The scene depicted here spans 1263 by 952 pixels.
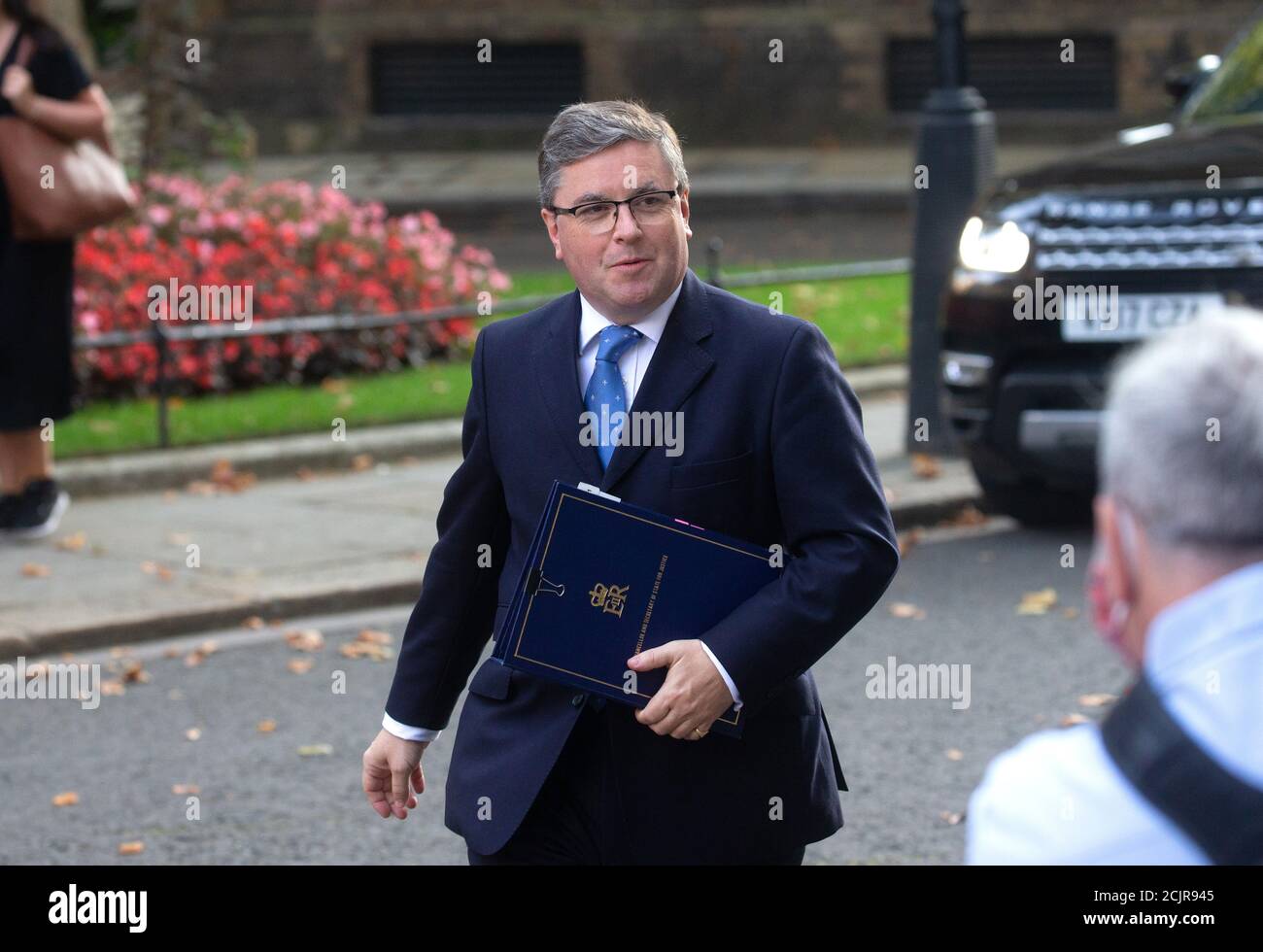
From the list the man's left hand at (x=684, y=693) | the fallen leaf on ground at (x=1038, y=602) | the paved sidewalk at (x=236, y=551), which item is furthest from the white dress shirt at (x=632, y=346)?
the fallen leaf on ground at (x=1038, y=602)

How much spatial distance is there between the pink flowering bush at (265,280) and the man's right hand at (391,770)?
7530 mm

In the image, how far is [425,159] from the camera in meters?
26.2

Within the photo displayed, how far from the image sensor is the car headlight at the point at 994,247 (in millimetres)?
8273

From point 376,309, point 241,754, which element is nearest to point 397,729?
point 241,754

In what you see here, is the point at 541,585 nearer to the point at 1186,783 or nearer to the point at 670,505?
the point at 670,505

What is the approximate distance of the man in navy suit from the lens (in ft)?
10.0

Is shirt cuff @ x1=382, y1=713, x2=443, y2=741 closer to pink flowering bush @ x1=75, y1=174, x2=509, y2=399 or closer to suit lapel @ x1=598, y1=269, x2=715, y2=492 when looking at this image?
suit lapel @ x1=598, y1=269, x2=715, y2=492

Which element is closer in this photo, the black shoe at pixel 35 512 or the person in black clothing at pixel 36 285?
the person in black clothing at pixel 36 285

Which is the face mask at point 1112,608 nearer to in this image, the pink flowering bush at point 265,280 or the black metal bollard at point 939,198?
the black metal bollard at point 939,198

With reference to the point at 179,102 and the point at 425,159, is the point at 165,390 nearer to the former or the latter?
the point at 179,102

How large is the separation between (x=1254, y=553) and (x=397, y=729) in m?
1.93

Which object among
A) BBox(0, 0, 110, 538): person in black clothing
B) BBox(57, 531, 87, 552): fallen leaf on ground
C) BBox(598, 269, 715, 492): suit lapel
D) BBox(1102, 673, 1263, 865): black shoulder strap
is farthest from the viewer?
BBox(57, 531, 87, 552): fallen leaf on ground

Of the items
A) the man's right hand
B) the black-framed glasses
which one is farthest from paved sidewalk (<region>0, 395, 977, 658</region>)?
the black-framed glasses

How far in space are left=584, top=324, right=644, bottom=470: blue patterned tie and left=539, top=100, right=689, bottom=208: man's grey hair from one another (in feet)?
0.76
